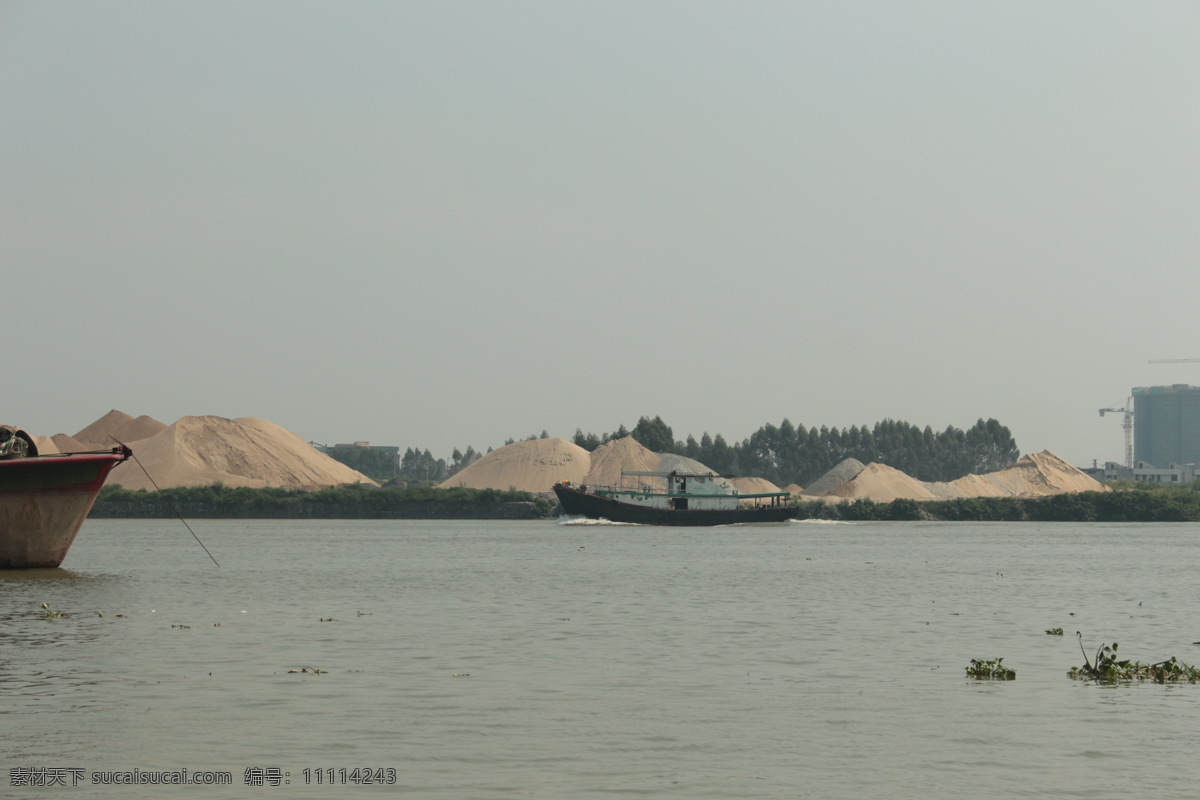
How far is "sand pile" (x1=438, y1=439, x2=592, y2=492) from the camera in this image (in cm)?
18488

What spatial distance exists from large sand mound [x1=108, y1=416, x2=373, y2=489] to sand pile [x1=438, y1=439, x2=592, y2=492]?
55.3 ft

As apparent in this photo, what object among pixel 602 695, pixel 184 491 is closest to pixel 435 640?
pixel 602 695

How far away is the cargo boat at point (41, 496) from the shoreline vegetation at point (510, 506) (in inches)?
4206

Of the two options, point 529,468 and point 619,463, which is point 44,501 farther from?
point 529,468

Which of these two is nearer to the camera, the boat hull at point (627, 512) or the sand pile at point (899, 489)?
the boat hull at point (627, 512)

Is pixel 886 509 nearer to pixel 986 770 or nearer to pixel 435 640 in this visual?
pixel 435 640

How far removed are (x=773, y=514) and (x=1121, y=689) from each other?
12153 cm

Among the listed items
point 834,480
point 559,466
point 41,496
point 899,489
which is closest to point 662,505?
point 559,466

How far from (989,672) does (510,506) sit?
458 ft

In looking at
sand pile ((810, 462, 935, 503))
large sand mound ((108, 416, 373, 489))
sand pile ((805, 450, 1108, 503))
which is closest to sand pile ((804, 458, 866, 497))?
sand pile ((805, 450, 1108, 503))

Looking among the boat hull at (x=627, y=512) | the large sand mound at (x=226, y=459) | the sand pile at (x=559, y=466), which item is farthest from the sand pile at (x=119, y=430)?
the boat hull at (x=627, y=512)

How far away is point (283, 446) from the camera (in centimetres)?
18362

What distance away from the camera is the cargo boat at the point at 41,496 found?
47.1 metres

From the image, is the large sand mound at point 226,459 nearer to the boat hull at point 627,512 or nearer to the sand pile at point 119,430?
the sand pile at point 119,430
